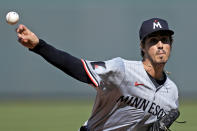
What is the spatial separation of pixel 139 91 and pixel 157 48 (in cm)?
39

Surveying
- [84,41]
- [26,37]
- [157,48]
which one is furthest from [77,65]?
[84,41]

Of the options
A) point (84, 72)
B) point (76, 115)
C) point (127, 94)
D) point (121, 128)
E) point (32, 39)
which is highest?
point (32, 39)

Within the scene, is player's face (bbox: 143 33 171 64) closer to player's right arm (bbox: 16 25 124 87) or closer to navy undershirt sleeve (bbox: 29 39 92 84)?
player's right arm (bbox: 16 25 124 87)

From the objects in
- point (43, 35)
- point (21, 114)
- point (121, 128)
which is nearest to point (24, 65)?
point (43, 35)

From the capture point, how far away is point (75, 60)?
3072mm

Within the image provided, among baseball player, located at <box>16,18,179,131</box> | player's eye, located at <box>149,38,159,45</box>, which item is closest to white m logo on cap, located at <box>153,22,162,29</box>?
baseball player, located at <box>16,18,179,131</box>

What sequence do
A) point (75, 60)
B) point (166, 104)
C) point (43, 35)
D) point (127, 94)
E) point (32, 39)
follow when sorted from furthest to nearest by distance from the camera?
point (43, 35)
point (166, 104)
point (127, 94)
point (75, 60)
point (32, 39)

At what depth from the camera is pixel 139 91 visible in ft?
11.7

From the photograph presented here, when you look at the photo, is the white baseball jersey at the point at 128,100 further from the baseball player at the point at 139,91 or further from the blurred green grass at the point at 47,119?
the blurred green grass at the point at 47,119

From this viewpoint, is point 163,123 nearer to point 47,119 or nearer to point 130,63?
point 130,63

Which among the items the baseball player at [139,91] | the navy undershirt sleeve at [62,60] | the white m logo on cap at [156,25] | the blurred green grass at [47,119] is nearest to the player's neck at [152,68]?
the baseball player at [139,91]

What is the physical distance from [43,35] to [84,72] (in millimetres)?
14754

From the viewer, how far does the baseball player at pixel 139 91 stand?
132 inches

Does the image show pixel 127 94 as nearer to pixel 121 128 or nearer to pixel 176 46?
pixel 121 128
